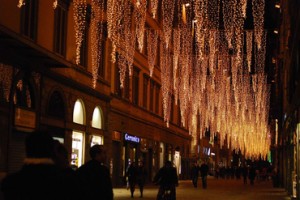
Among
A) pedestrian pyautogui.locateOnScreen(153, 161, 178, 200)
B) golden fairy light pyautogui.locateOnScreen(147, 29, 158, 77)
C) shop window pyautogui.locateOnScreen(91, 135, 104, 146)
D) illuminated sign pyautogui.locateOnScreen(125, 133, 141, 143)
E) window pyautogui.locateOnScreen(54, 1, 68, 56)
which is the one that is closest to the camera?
pedestrian pyautogui.locateOnScreen(153, 161, 178, 200)

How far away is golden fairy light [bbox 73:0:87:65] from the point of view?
1234 inches

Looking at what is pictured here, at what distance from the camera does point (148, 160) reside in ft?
172

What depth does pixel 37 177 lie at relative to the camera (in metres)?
4.54

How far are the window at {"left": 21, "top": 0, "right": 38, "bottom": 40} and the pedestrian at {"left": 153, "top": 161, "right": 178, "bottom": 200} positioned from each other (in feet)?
28.6

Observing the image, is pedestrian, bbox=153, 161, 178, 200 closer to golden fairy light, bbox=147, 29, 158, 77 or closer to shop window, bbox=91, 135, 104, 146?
shop window, bbox=91, 135, 104, 146

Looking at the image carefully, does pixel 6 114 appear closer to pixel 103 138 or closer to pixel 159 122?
pixel 103 138

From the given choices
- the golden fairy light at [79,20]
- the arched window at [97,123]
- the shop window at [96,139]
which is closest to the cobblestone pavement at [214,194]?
the shop window at [96,139]

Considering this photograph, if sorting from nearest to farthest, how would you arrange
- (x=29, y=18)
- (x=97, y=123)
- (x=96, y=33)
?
(x=29, y=18) → (x=96, y=33) → (x=97, y=123)

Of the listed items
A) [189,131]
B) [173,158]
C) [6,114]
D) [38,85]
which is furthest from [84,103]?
[189,131]

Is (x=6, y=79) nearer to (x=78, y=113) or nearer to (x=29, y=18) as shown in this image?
(x=29, y=18)

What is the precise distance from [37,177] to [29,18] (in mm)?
21645

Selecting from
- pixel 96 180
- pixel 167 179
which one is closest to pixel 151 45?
pixel 167 179

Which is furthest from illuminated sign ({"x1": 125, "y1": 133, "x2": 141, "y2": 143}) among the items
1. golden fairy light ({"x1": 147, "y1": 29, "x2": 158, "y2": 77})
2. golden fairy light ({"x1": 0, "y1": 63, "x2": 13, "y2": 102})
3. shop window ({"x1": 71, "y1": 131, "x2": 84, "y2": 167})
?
golden fairy light ({"x1": 0, "y1": 63, "x2": 13, "y2": 102})

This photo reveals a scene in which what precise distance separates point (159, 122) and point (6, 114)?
34482mm
